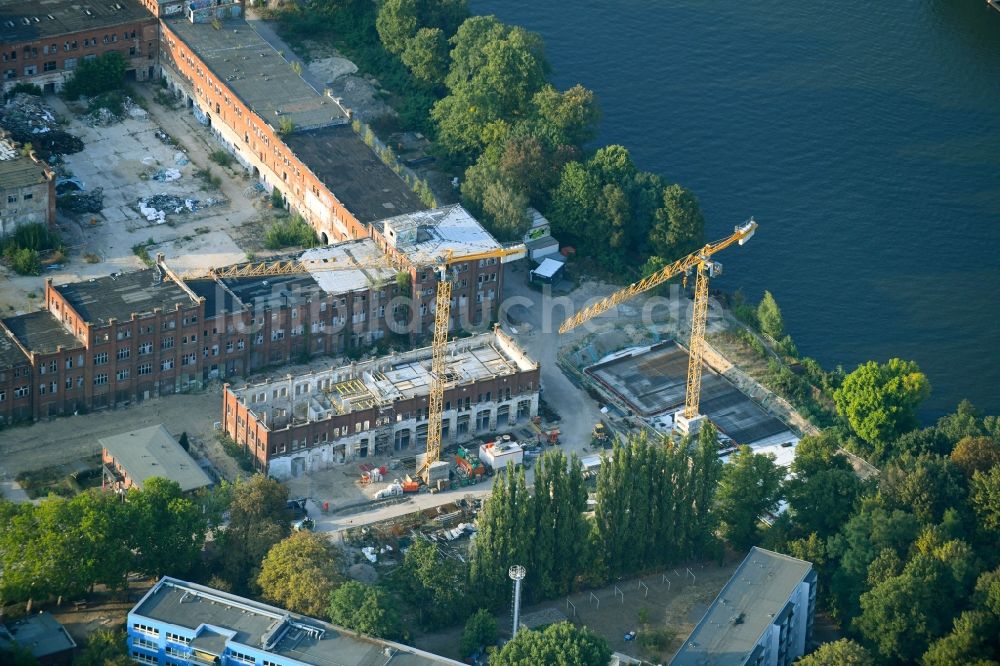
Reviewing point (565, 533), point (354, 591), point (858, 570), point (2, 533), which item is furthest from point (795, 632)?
point (2, 533)

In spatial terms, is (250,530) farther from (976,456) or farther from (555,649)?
(976,456)

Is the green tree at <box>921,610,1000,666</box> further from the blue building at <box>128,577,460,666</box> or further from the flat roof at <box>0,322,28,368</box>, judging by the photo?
the flat roof at <box>0,322,28,368</box>

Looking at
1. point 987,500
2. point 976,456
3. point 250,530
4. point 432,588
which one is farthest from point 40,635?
point 976,456

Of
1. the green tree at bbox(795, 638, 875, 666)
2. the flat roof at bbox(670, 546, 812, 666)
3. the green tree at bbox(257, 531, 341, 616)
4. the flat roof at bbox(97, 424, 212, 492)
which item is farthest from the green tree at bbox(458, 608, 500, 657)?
the flat roof at bbox(97, 424, 212, 492)

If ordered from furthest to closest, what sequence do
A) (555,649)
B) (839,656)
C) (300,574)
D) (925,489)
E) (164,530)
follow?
(925,489), (164,530), (300,574), (839,656), (555,649)

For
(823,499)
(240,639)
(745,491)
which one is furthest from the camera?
(745,491)

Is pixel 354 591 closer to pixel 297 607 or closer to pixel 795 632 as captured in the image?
pixel 297 607
